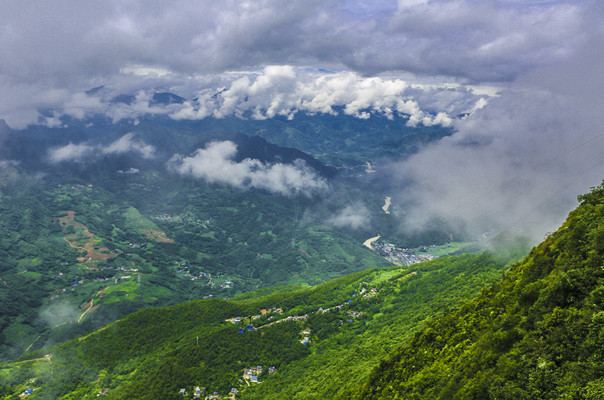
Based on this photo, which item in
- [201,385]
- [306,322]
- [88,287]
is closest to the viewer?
[201,385]

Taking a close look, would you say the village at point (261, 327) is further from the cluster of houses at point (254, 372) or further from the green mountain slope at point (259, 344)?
the green mountain slope at point (259, 344)

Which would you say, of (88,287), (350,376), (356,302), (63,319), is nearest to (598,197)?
(350,376)

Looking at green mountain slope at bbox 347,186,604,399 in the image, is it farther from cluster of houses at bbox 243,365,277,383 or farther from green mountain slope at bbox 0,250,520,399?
cluster of houses at bbox 243,365,277,383

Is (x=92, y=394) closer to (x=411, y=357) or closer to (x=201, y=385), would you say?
(x=201, y=385)

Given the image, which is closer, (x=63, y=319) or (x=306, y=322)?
(x=306, y=322)

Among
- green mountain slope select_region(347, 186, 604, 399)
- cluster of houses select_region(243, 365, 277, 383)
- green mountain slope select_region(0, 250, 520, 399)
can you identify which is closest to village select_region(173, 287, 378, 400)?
cluster of houses select_region(243, 365, 277, 383)

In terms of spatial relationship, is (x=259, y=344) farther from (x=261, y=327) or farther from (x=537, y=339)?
(x=537, y=339)

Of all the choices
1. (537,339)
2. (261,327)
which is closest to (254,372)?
(261,327)

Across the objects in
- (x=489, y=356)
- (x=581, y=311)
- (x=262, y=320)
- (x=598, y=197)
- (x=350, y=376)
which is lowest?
(x=350, y=376)
